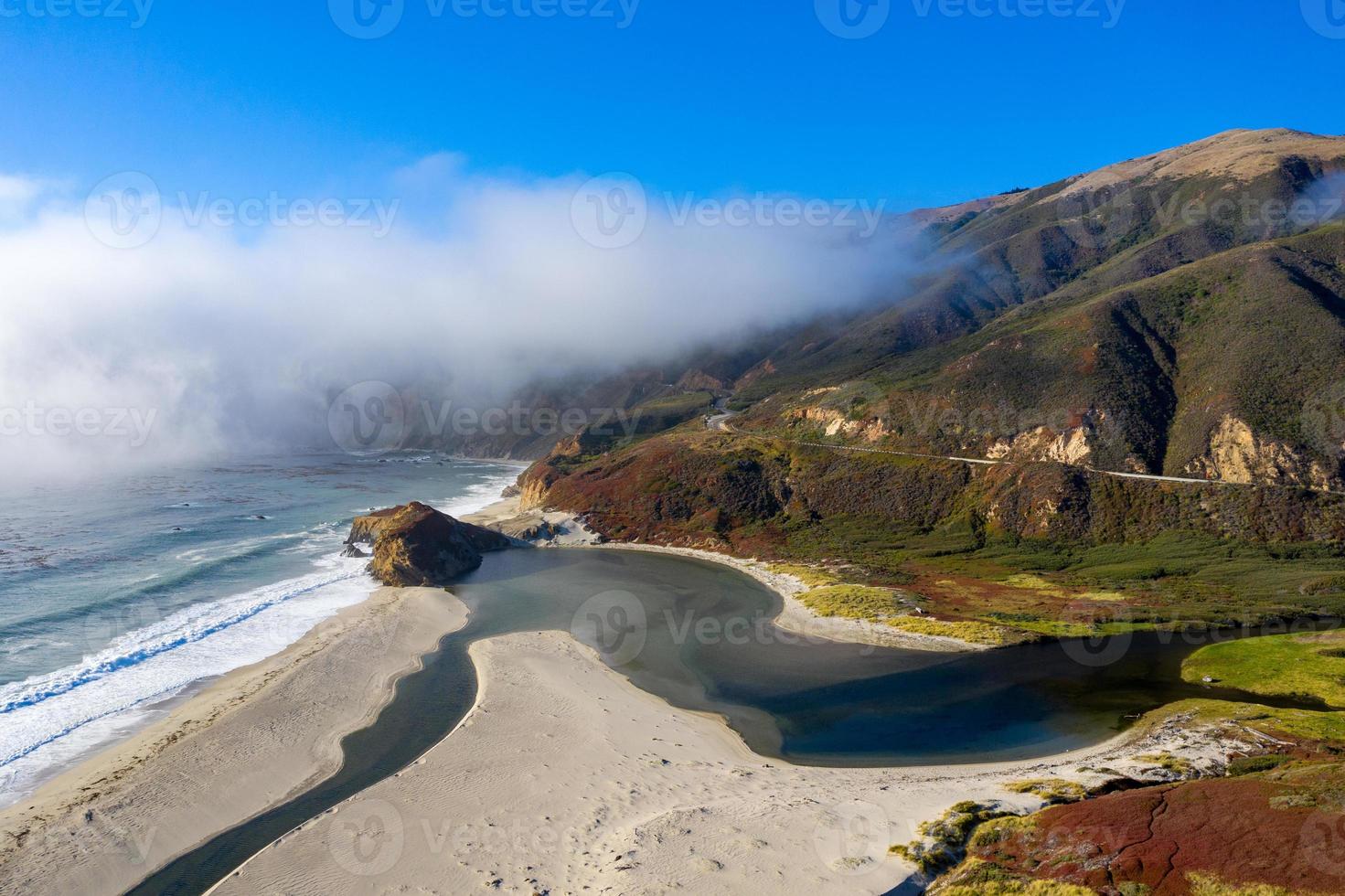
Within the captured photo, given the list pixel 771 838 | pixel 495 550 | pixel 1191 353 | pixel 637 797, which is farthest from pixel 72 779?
pixel 1191 353

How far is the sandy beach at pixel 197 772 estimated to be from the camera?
27.2 m

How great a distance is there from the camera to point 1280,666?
44531mm

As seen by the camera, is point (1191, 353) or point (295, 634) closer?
point (295, 634)

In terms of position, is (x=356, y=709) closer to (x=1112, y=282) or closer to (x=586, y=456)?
(x=586, y=456)

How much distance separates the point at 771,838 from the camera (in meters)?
26.8

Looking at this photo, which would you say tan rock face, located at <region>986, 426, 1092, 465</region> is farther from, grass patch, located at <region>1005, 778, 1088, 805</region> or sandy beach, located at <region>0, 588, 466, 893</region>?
sandy beach, located at <region>0, 588, 466, 893</region>

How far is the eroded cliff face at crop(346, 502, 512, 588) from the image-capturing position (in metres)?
73.4

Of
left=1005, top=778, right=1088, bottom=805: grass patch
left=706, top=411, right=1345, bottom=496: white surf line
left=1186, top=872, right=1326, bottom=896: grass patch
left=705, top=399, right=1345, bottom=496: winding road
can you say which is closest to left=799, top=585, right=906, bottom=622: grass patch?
left=1005, top=778, right=1088, bottom=805: grass patch

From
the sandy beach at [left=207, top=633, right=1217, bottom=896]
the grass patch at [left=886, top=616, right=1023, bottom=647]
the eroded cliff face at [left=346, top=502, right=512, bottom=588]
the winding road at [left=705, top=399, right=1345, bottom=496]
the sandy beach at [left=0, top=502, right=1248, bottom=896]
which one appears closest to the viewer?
the sandy beach at [left=207, top=633, right=1217, bottom=896]

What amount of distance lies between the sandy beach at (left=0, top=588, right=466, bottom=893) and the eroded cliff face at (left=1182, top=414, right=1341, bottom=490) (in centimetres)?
8817

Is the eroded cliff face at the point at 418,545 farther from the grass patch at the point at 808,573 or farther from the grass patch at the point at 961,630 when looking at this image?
the grass patch at the point at 961,630

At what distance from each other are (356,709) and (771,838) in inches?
1085

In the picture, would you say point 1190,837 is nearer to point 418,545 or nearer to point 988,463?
point 418,545

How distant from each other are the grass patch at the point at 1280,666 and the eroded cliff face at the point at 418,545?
68.1 meters
